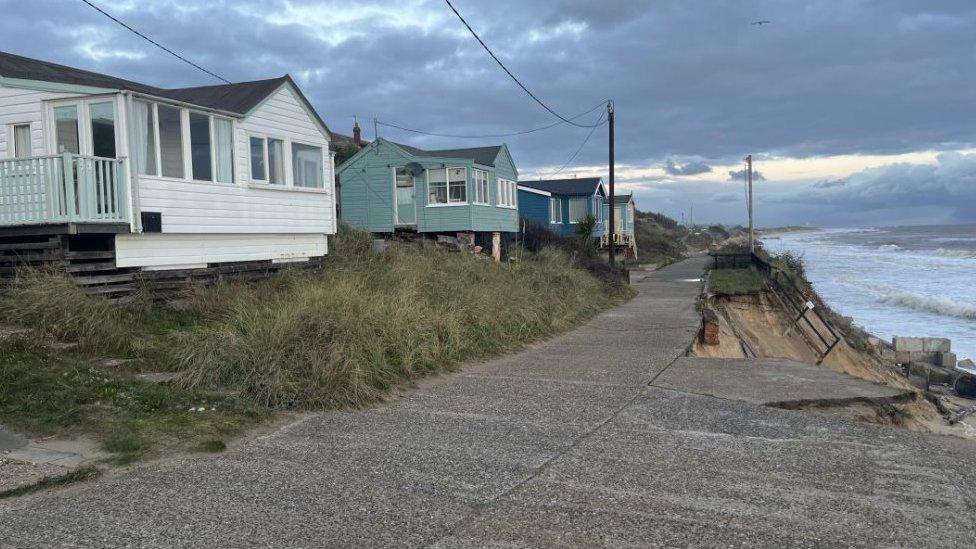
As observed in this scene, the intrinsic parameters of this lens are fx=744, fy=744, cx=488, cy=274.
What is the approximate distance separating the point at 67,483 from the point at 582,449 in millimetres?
3826

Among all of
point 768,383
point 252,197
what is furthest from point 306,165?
point 768,383

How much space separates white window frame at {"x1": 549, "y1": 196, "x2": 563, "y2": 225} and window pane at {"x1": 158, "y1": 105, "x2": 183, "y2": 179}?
3034 cm

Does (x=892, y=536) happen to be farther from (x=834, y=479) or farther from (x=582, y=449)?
(x=582, y=449)

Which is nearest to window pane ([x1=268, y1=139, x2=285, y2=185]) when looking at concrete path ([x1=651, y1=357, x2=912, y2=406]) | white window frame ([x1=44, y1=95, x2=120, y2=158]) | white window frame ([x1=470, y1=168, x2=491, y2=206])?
white window frame ([x1=44, y1=95, x2=120, y2=158])

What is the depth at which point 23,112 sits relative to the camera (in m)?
11.8

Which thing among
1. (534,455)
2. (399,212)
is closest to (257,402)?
(534,455)

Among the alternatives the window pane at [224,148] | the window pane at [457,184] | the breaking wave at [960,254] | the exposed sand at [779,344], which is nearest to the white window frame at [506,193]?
the window pane at [457,184]

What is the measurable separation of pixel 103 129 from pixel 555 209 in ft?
107

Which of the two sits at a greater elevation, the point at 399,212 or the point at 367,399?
the point at 399,212

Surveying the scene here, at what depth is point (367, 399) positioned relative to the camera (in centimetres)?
779

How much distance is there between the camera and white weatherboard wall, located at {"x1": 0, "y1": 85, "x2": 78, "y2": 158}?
1163 centimetres

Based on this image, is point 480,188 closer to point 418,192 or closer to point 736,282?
point 418,192

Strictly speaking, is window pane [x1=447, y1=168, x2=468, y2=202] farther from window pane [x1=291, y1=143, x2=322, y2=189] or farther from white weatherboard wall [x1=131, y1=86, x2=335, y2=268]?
window pane [x1=291, y1=143, x2=322, y2=189]

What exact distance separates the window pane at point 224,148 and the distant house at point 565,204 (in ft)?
89.3
